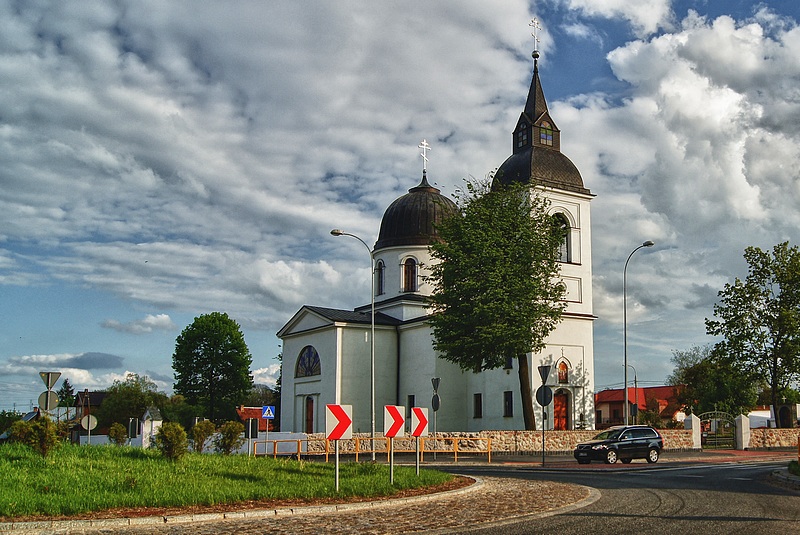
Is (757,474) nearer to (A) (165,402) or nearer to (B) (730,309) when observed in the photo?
(B) (730,309)

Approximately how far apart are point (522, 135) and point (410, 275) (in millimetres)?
12885

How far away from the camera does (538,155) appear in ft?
146

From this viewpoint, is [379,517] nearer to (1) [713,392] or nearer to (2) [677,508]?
(2) [677,508]

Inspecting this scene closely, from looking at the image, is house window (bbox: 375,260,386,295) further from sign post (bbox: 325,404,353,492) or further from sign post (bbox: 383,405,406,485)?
sign post (bbox: 325,404,353,492)

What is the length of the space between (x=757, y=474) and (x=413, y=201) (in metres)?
35.6

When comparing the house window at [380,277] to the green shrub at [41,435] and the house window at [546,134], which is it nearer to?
the house window at [546,134]

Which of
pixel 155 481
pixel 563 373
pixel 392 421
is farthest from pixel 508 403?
pixel 155 481

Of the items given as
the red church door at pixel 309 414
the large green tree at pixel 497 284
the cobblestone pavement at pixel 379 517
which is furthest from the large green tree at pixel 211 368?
the cobblestone pavement at pixel 379 517

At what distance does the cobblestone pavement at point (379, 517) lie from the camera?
434 inches

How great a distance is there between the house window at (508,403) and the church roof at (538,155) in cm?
1150

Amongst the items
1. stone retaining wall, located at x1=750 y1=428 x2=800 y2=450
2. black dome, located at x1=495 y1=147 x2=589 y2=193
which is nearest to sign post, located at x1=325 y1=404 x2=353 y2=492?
black dome, located at x1=495 y1=147 x2=589 y2=193

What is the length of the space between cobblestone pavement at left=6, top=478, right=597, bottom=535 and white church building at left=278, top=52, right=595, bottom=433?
27.7 meters

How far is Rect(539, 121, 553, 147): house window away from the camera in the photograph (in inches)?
1790

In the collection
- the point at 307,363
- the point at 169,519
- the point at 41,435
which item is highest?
the point at 307,363
